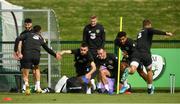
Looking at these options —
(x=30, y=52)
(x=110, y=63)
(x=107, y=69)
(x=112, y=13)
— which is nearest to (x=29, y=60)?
(x=30, y=52)

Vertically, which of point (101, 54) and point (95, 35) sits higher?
point (95, 35)

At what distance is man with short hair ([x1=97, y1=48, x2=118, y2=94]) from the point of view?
20.4 meters

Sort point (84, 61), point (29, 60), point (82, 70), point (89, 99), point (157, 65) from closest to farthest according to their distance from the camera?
point (89, 99) < point (29, 60) < point (84, 61) < point (82, 70) < point (157, 65)

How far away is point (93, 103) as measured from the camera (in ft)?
52.5

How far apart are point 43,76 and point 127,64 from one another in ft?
8.99

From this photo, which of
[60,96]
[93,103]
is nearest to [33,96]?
[60,96]

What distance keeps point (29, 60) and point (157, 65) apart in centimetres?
451

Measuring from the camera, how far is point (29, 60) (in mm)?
19797

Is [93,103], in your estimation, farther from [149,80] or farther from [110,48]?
[110,48]

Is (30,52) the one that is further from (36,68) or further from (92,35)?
(92,35)

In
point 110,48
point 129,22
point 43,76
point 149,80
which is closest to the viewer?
point 149,80

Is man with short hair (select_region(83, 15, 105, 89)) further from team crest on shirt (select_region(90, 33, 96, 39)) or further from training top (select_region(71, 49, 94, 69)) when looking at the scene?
training top (select_region(71, 49, 94, 69))

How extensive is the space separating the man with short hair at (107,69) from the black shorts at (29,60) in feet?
5.76

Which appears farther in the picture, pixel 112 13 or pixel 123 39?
pixel 112 13
